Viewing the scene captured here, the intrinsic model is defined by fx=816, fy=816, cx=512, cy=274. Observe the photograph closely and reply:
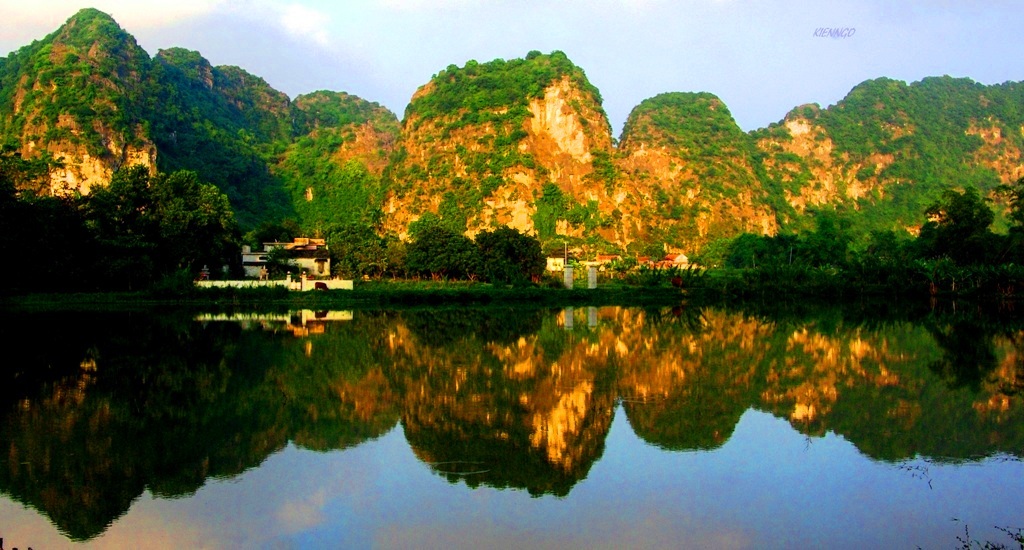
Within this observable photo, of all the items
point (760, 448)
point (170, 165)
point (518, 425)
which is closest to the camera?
point (760, 448)

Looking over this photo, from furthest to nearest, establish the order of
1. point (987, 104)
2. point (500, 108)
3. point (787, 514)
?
1. point (987, 104)
2. point (500, 108)
3. point (787, 514)

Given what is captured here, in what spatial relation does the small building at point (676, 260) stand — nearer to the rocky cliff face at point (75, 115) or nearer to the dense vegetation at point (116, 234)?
the dense vegetation at point (116, 234)

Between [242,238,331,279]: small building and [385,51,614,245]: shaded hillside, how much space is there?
27595 millimetres

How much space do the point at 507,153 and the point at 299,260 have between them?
119 ft

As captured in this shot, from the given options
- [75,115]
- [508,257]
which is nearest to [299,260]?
[508,257]

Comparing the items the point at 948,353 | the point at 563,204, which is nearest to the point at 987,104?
the point at 563,204

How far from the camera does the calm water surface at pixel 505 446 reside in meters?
5.97

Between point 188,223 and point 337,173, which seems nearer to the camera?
point 188,223

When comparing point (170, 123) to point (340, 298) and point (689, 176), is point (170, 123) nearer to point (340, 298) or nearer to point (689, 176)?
point (689, 176)

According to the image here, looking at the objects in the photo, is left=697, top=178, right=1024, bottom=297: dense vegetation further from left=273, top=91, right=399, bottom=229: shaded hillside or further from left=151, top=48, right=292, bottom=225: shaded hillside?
left=151, top=48, right=292, bottom=225: shaded hillside

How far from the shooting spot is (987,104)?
10612 centimetres

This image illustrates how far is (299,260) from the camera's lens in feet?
141

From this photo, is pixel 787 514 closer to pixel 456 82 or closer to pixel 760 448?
pixel 760 448

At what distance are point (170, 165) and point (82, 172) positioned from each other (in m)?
13.3
